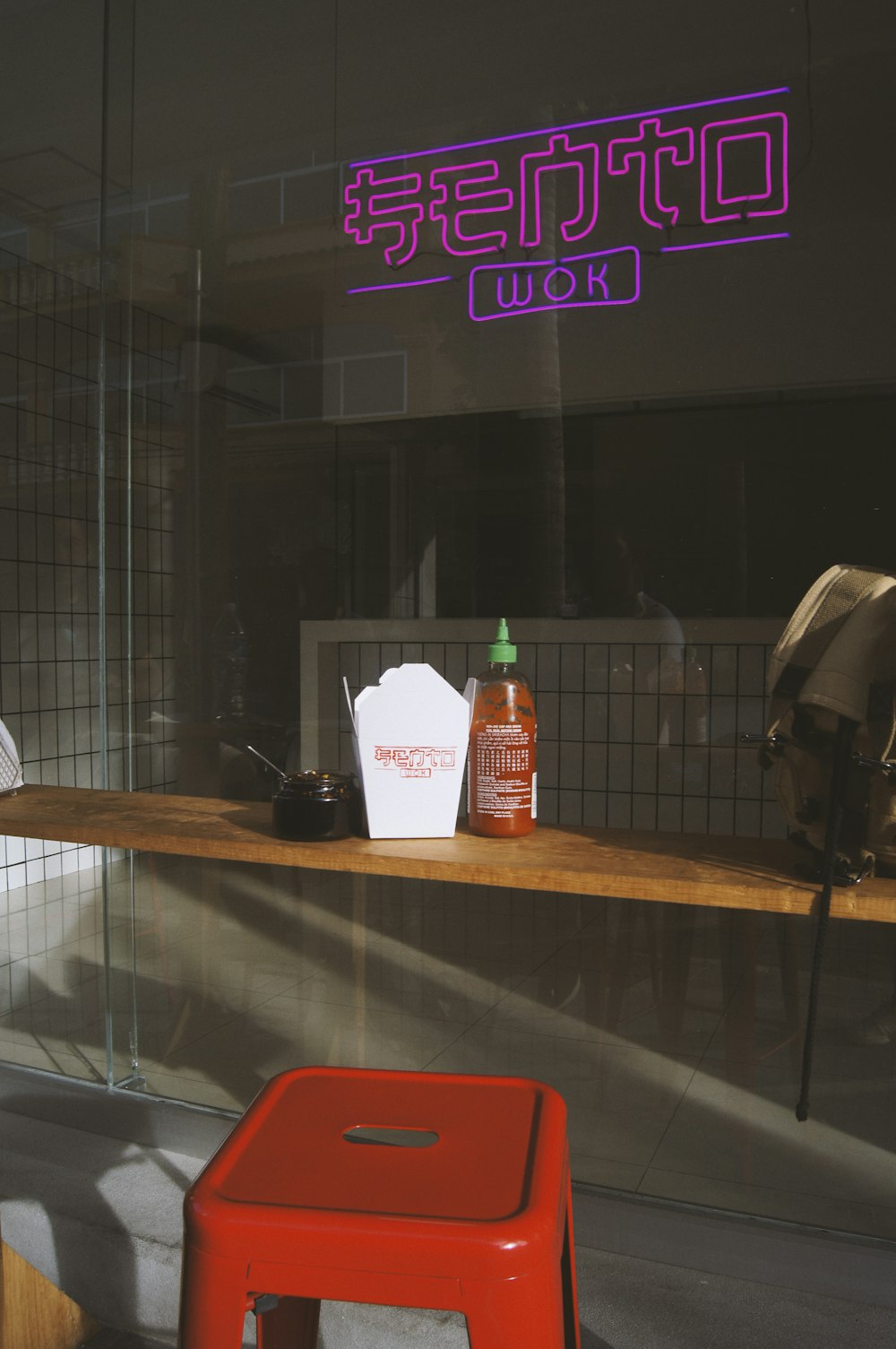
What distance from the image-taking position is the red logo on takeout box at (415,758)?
1398 millimetres

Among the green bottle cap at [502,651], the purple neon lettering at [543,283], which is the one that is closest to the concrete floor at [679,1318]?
the green bottle cap at [502,651]

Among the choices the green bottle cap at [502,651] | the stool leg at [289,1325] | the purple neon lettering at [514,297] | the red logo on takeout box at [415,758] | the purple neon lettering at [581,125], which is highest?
the purple neon lettering at [581,125]

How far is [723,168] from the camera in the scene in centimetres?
189

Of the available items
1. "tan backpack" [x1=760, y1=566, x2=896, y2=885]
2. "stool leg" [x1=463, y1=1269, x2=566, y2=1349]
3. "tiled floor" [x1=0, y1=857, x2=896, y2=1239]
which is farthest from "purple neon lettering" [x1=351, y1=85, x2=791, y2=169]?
"stool leg" [x1=463, y1=1269, x2=566, y2=1349]

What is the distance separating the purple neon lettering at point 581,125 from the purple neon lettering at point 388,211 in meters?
0.04

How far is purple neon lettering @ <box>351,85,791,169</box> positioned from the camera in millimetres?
1868

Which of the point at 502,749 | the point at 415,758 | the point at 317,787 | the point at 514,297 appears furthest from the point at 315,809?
the point at 514,297

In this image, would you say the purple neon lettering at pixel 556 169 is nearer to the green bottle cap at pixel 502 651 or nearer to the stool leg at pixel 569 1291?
the green bottle cap at pixel 502 651

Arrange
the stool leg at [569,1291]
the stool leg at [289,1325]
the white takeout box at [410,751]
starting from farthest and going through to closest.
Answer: the white takeout box at [410,751] → the stool leg at [289,1325] → the stool leg at [569,1291]

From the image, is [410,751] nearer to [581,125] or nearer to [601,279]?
[601,279]

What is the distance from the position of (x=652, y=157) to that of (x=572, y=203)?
161mm

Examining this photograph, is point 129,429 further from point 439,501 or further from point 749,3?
point 749,3

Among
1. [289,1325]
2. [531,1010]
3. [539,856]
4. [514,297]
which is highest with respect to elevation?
[514,297]

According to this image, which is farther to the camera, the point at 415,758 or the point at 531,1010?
the point at 531,1010
